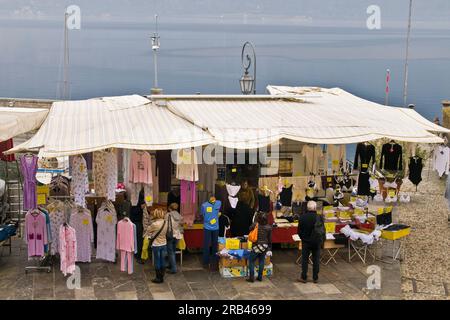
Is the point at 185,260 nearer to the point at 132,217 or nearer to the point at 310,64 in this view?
the point at 132,217

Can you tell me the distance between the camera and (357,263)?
407 inches

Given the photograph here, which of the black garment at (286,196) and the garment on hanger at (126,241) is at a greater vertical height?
the black garment at (286,196)

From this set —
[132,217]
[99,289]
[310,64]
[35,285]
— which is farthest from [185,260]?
[310,64]

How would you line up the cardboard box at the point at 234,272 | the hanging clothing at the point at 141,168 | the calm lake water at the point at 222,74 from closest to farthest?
the cardboard box at the point at 234,272
the hanging clothing at the point at 141,168
the calm lake water at the point at 222,74

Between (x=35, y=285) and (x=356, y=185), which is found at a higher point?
(x=356, y=185)

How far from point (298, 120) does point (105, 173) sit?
3.52 m

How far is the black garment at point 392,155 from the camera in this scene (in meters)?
12.3

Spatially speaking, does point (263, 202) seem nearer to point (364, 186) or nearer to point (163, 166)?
point (163, 166)

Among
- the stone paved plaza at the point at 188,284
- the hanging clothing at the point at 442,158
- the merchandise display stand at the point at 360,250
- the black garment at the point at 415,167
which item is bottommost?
the stone paved plaza at the point at 188,284

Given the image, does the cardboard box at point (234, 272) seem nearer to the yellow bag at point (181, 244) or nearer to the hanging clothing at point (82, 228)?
the yellow bag at point (181, 244)

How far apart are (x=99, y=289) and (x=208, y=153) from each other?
332 cm

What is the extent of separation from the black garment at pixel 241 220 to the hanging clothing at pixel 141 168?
164 centimetres

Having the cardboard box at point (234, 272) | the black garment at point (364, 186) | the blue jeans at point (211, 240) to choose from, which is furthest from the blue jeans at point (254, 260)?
the black garment at point (364, 186)

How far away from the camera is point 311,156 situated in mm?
12102
